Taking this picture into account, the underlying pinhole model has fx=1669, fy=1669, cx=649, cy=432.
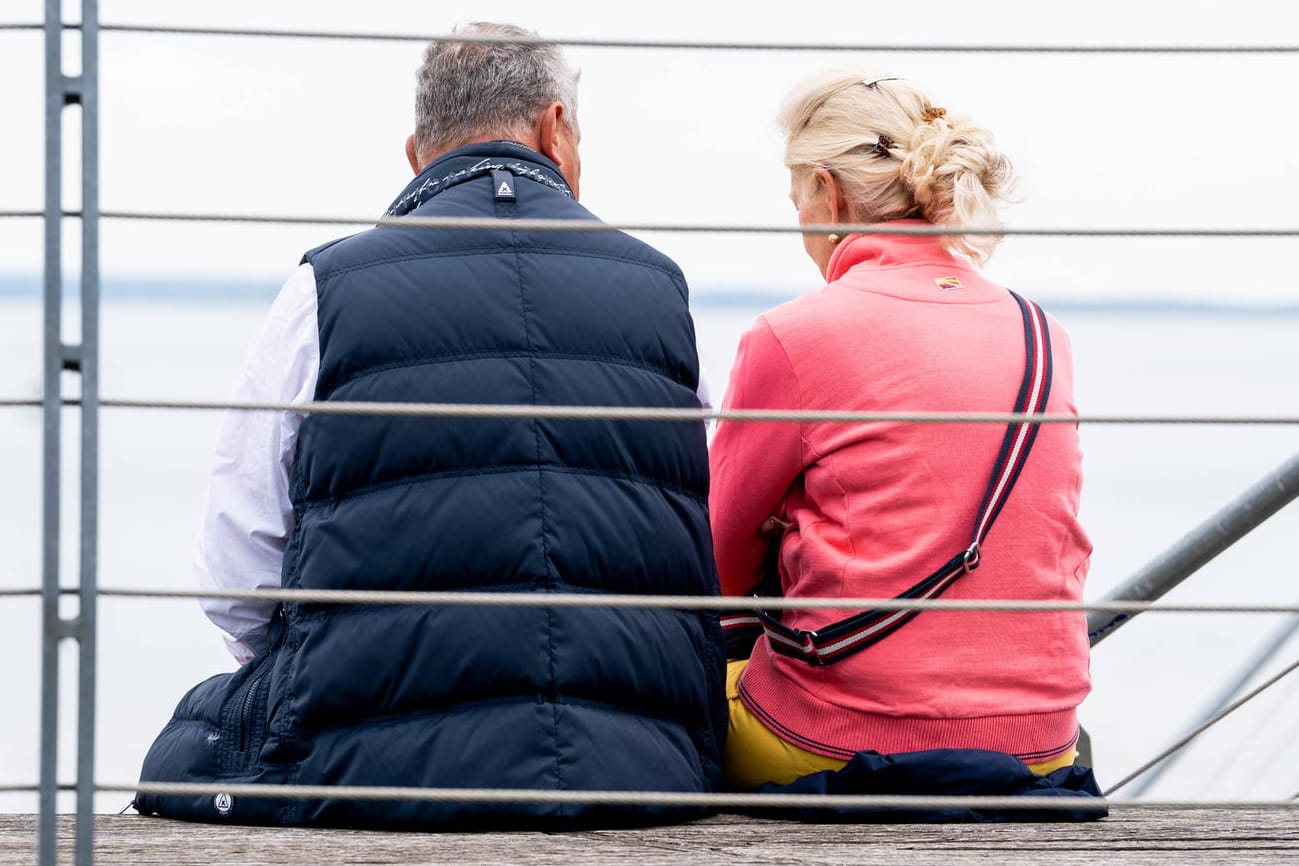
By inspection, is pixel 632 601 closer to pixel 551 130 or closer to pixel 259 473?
pixel 259 473

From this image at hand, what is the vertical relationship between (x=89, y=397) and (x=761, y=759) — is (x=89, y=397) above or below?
above

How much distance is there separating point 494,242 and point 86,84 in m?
0.54

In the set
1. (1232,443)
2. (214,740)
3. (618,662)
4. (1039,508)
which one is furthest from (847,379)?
(1232,443)

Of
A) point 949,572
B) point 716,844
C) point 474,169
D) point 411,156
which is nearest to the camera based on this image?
point 716,844

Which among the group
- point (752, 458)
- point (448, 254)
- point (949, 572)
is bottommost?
point (949, 572)

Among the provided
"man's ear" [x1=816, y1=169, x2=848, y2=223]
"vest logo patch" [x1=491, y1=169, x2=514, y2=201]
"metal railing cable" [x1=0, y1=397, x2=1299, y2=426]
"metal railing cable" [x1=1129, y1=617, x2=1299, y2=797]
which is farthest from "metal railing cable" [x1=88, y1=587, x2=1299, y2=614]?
"metal railing cable" [x1=1129, y1=617, x2=1299, y2=797]

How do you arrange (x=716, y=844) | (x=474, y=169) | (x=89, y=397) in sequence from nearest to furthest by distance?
(x=89, y=397) → (x=716, y=844) → (x=474, y=169)

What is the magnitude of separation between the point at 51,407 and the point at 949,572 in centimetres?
88

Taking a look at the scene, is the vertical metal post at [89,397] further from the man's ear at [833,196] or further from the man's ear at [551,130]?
the man's ear at [833,196]

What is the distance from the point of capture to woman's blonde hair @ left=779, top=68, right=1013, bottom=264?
184 centimetres

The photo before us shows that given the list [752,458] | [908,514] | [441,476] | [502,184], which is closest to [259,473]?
[441,476]

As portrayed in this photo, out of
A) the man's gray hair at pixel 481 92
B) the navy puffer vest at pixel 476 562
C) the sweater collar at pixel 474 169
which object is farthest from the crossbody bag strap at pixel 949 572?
the man's gray hair at pixel 481 92

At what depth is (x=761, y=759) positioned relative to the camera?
69.7 inches

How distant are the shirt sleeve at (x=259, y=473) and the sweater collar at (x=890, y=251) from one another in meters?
0.59
